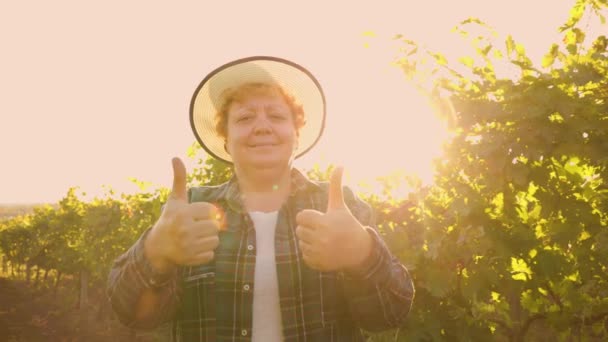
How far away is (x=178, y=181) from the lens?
1601 millimetres

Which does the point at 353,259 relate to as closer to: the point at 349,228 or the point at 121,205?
the point at 349,228

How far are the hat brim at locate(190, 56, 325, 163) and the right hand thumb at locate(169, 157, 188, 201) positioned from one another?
2.64 ft

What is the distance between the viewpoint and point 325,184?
7.53 ft

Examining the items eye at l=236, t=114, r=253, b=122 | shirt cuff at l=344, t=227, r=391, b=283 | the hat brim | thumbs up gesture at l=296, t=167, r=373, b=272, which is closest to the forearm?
shirt cuff at l=344, t=227, r=391, b=283

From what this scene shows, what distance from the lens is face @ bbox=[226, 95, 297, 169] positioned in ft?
6.81

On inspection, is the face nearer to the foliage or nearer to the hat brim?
the hat brim

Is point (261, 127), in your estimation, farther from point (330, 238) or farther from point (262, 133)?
point (330, 238)

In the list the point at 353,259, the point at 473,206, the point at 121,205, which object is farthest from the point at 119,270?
the point at 121,205

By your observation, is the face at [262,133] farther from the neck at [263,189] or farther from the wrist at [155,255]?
the wrist at [155,255]

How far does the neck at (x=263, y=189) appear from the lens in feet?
7.14

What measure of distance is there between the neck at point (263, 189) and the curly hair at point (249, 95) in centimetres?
30

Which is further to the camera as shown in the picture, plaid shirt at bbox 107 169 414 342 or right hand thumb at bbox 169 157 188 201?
plaid shirt at bbox 107 169 414 342

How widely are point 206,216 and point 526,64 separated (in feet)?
7.33

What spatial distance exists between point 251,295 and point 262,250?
19 centimetres
